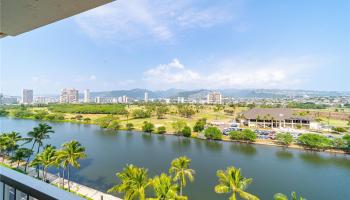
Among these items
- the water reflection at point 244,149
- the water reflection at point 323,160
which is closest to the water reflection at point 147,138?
the water reflection at point 244,149

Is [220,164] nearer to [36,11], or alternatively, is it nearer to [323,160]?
[323,160]

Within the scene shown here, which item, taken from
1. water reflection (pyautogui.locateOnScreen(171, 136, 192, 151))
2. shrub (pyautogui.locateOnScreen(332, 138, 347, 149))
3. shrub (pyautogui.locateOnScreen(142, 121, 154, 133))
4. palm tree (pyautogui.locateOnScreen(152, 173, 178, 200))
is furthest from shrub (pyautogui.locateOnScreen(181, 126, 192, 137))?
palm tree (pyautogui.locateOnScreen(152, 173, 178, 200))

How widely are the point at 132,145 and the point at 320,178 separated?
1334 cm

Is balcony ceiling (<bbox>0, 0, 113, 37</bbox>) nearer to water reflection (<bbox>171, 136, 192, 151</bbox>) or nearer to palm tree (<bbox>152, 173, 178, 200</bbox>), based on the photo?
palm tree (<bbox>152, 173, 178, 200</bbox>)

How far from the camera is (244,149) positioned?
16.3 metres

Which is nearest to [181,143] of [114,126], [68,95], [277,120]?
[114,126]

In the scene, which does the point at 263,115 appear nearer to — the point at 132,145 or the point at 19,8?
the point at 132,145

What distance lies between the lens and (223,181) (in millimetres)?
6719

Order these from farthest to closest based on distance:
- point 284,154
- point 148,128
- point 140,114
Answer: point 140,114 < point 148,128 < point 284,154

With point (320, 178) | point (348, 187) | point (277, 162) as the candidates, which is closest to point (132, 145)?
point (277, 162)

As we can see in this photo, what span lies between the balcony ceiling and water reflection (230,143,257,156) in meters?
16.1

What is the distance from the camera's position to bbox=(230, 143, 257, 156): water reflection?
1555cm

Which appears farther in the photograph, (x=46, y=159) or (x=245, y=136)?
(x=245, y=136)

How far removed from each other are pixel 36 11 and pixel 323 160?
17637 mm
